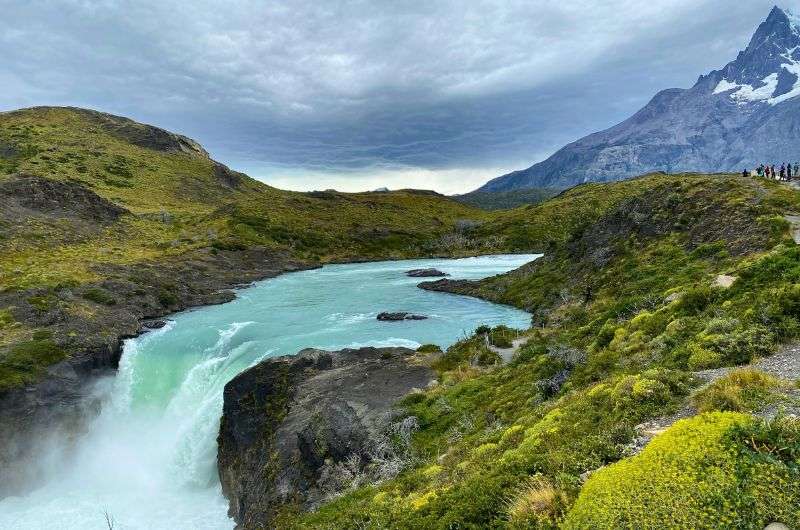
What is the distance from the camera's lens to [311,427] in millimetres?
24234

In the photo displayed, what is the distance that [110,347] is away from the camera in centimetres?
4347

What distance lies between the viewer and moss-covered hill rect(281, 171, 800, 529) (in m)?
7.11

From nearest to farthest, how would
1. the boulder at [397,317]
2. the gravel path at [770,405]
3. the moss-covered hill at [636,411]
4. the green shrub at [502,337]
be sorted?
the moss-covered hill at [636,411]
the gravel path at [770,405]
the green shrub at [502,337]
the boulder at [397,317]

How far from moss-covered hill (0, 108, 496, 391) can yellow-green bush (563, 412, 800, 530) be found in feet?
137

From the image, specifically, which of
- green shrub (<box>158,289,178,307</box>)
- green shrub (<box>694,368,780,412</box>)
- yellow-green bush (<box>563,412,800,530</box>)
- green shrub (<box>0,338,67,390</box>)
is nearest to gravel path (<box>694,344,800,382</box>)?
green shrub (<box>694,368,780,412</box>)

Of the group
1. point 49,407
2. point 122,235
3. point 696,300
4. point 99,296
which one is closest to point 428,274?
point 99,296

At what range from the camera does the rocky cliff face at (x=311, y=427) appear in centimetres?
2169

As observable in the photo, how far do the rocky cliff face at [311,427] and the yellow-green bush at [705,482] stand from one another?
13405 mm

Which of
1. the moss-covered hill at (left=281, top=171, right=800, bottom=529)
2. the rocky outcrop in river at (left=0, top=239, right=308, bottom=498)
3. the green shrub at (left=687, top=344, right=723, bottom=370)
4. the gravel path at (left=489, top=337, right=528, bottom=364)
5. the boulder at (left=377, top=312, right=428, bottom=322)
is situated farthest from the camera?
the boulder at (left=377, top=312, right=428, bottom=322)

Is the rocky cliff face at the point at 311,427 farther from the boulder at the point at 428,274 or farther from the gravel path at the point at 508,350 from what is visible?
the boulder at the point at 428,274

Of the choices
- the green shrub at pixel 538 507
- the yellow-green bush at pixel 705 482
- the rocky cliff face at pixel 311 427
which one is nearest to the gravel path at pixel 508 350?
the rocky cliff face at pixel 311 427

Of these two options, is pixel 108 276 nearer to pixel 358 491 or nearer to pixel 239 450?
pixel 239 450

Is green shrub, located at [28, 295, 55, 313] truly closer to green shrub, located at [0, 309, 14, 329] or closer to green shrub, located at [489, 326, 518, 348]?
green shrub, located at [0, 309, 14, 329]

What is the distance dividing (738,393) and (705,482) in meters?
4.09
